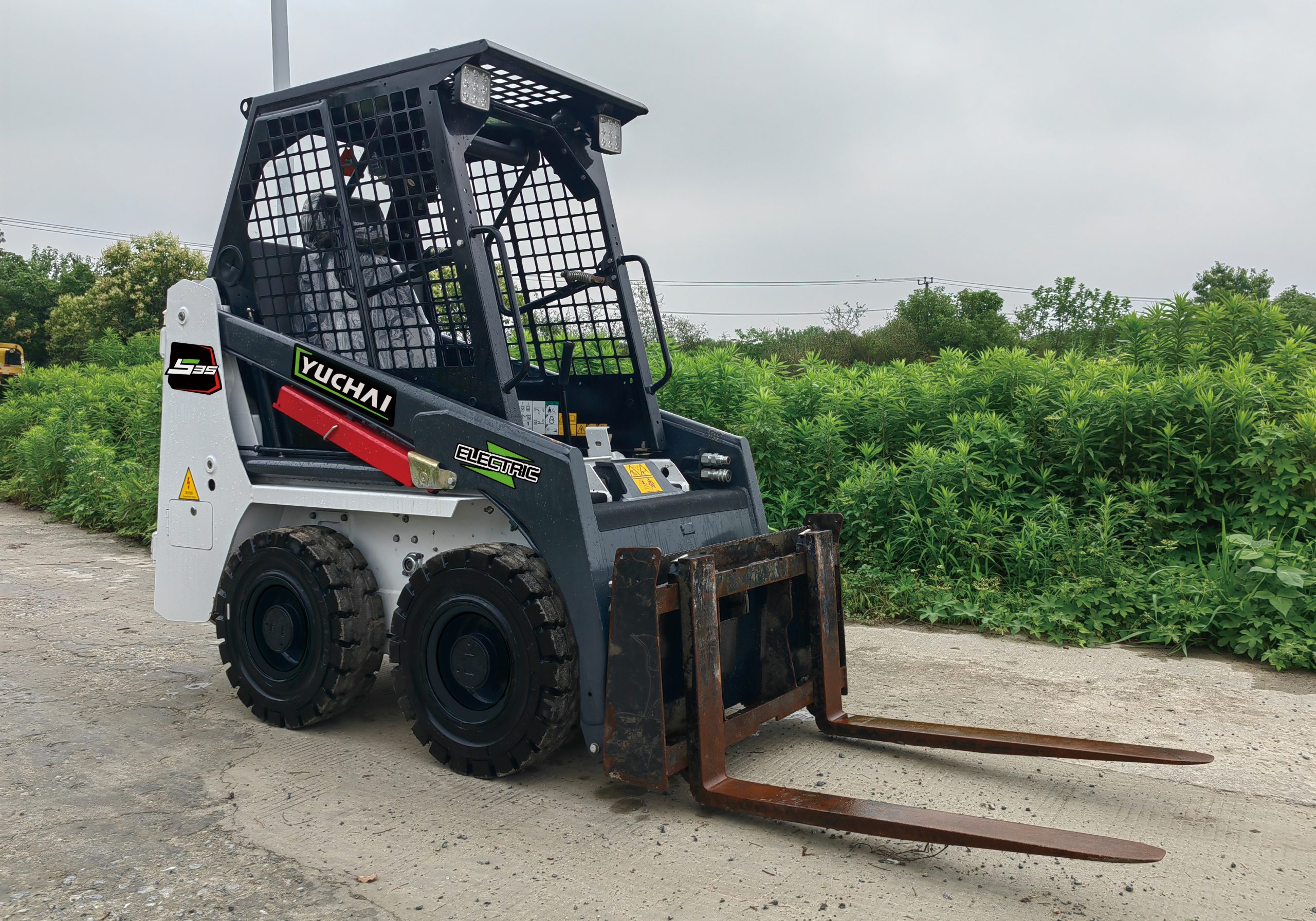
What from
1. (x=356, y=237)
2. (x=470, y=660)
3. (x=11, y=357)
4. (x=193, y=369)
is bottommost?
(x=470, y=660)

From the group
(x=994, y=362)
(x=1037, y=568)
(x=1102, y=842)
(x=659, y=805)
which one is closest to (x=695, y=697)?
(x=659, y=805)

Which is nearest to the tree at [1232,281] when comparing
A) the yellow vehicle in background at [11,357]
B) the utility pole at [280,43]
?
the utility pole at [280,43]

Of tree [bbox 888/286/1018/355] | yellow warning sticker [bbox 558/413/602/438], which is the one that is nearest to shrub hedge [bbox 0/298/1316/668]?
yellow warning sticker [bbox 558/413/602/438]

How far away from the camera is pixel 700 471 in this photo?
487 centimetres

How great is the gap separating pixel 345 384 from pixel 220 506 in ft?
3.36

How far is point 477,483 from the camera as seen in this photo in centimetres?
397

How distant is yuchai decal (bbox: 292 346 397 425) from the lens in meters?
4.27

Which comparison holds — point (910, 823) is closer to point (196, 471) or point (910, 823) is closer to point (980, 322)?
point (196, 471)

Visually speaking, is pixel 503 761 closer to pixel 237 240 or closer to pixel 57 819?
pixel 57 819

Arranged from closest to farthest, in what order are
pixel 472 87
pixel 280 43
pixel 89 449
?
pixel 472 87
pixel 280 43
pixel 89 449

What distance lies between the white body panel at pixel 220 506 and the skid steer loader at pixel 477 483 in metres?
0.02

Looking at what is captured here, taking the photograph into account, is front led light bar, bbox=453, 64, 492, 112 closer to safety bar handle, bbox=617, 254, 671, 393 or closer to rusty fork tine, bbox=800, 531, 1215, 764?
safety bar handle, bbox=617, 254, 671, 393

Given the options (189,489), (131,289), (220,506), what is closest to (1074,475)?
(220,506)

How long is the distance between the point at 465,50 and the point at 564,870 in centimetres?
313
